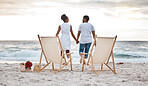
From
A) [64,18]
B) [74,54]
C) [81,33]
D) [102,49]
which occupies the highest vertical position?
[64,18]

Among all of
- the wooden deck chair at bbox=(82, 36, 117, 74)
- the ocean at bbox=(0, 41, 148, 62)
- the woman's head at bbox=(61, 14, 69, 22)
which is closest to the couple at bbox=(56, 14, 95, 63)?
the woman's head at bbox=(61, 14, 69, 22)

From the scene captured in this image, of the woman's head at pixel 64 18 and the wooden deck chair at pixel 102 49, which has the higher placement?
the woman's head at pixel 64 18

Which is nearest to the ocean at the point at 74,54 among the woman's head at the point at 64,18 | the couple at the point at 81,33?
the couple at the point at 81,33

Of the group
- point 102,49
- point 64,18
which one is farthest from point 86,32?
point 102,49

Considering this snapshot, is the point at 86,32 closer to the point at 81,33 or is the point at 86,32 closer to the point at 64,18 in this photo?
the point at 81,33

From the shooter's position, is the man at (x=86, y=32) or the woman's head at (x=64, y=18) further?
the man at (x=86, y=32)

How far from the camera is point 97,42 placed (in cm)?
531

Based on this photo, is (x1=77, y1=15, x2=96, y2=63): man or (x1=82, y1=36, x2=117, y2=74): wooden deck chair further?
(x1=77, y1=15, x2=96, y2=63): man

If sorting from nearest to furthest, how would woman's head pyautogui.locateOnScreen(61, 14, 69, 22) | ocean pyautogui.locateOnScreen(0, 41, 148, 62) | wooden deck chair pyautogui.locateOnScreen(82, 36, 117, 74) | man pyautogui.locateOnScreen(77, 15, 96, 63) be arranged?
wooden deck chair pyautogui.locateOnScreen(82, 36, 117, 74) → woman's head pyautogui.locateOnScreen(61, 14, 69, 22) → man pyautogui.locateOnScreen(77, 15, 96, 63) → ocean pyautogui.locateOnScreen(0, 41, 148, 62)

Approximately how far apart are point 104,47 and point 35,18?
17272mm

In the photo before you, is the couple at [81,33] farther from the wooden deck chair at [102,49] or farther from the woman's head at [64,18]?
the wooden deck chair at [102,49]

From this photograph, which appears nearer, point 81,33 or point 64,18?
point 64,18

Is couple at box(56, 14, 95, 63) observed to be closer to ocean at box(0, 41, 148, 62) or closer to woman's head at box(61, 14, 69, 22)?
woman's head at box(61, 14, 69, 22)

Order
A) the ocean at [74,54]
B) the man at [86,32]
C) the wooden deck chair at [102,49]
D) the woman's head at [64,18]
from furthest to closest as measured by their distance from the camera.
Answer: the ocean at [74,54]
the man at [86,32]
the woman's head at [64,18]
the wooden deck chair at [102,49]
